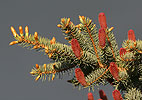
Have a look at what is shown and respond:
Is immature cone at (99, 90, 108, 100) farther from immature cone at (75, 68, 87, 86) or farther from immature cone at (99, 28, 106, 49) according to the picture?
immature cone at (99, 28, 106, 49)

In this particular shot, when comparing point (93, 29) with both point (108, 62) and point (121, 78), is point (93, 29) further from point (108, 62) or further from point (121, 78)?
point (121, 78)

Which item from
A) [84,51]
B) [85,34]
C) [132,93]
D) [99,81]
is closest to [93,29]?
[85,34]

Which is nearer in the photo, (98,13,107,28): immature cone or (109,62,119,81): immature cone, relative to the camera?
(109,62,119,81): immature cone

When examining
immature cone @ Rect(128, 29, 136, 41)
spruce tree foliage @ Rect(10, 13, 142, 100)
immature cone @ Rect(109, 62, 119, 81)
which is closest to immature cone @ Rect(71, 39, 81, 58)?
spruce tree foliage @ Rect(10, 13, 142, 100)

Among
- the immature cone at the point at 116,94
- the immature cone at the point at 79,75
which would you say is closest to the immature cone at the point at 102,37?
the immature cone at the point at 79,75

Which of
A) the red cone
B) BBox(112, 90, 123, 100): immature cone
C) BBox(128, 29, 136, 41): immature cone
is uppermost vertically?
the red cone

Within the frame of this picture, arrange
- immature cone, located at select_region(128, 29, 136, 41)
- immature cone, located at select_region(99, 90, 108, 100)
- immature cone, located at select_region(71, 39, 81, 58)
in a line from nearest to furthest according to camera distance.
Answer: immature cone, located at select_region(71, 39, 81, 58) < immature cone, located at select_region(128, 29, 136, 41) < immature cone, located at select_region(99, 90, 108, 100)

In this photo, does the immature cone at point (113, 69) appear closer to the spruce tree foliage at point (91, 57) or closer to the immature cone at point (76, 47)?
the spruce tree foliage at point (91, 57)

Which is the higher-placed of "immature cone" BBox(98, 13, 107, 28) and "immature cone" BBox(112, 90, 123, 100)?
"immature cone" BBox(98, 13, 107, 28)

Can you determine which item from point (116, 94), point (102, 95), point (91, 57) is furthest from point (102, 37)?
point (102, 95)
